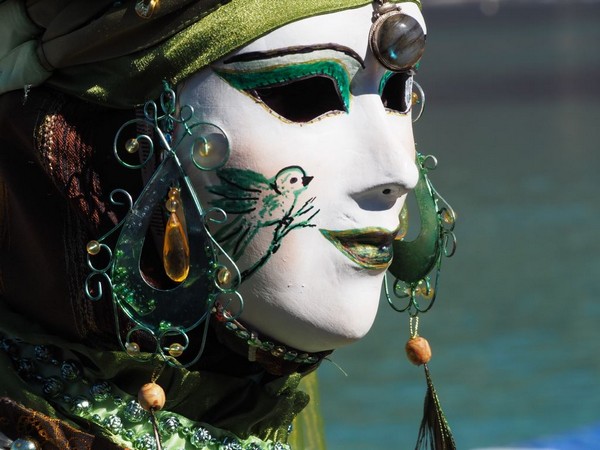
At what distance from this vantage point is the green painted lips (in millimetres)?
1581

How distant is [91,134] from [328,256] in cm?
33

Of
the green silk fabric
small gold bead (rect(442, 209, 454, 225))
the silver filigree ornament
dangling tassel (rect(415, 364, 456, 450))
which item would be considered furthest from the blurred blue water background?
the silver filigree ornament

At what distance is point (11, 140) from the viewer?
1.65m

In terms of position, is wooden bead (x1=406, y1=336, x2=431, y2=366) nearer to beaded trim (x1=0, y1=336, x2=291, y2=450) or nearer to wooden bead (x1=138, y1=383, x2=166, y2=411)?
beaded trim (x1=0, y1=336, x2=291, y2=450)

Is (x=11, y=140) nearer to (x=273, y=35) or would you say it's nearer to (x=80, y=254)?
(x=80, y=254)

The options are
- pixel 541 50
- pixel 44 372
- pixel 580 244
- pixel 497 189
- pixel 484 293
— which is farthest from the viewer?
pixel 541 50

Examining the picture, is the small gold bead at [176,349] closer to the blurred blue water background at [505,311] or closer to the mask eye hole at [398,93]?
the mask eye hole at [398,93]

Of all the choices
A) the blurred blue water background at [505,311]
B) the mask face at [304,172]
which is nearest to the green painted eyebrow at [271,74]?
the mask face at [304,172]

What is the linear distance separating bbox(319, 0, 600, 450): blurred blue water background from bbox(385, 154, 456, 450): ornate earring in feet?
3.12

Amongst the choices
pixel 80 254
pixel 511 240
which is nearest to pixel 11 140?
pixel 80 254

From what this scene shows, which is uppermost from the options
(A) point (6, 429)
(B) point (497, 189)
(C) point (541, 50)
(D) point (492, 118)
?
(C) point (541, 50)

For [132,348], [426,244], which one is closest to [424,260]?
[426,244]

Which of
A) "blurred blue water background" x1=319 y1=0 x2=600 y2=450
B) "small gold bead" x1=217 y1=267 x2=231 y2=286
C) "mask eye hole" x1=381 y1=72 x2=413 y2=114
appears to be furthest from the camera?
"blurred blue water background" x1=319 y1=0 x2=600 y2=450

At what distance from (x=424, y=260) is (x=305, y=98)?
1.14 feet
